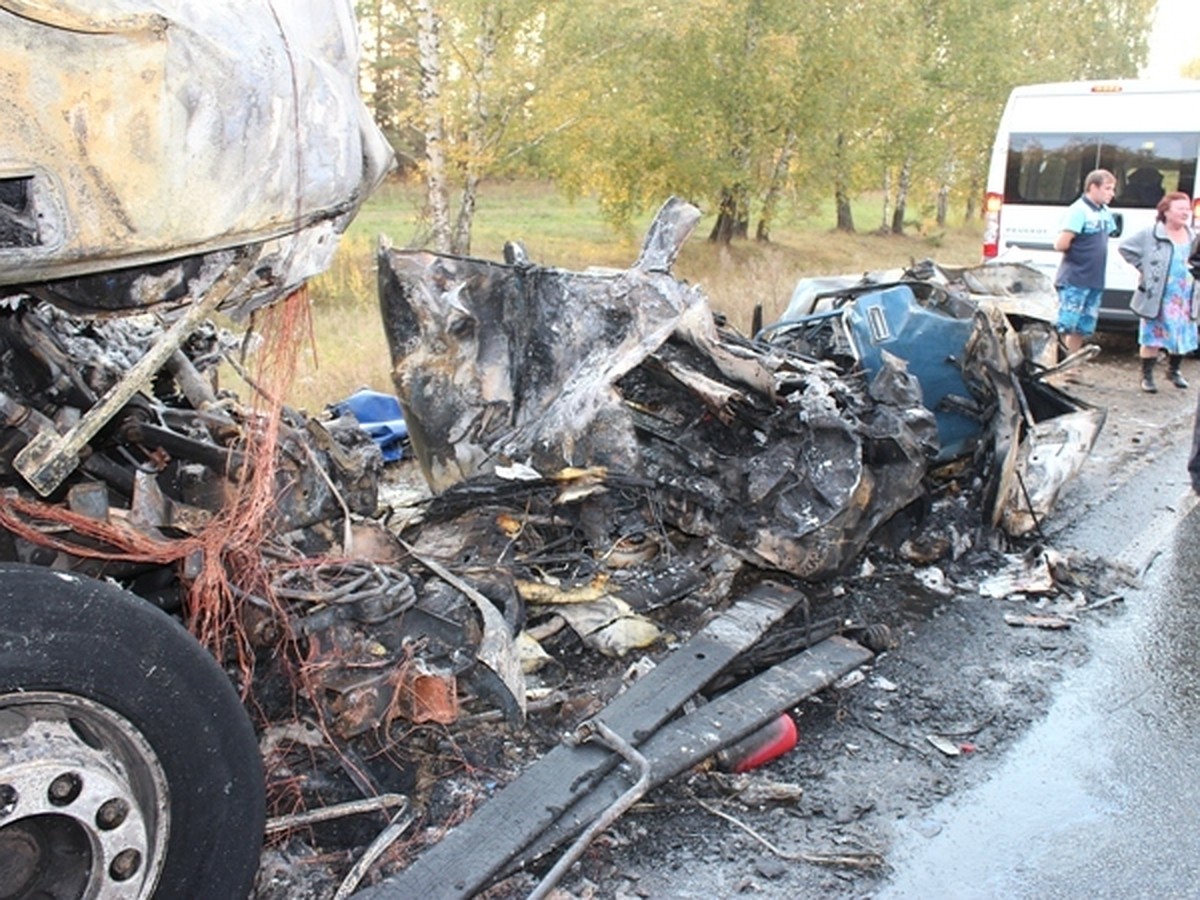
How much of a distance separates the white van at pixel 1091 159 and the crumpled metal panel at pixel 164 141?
925 centimetres

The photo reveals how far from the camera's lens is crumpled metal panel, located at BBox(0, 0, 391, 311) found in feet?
6.46

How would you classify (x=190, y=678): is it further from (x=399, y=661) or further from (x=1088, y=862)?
(x=1088, y=862)

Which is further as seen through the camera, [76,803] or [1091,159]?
[1091,159]

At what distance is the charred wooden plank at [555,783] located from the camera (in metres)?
2.75

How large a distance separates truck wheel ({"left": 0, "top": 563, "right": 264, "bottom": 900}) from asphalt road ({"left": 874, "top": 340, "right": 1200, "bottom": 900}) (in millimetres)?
1844

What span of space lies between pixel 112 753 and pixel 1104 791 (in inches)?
120

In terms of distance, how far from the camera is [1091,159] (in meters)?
10.8

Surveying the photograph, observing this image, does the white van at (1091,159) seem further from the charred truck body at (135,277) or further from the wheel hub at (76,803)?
the wheel hub at (76,803)

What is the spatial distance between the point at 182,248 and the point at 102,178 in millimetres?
214

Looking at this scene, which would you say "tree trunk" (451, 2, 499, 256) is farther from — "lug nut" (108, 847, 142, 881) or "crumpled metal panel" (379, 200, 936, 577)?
"lug nut" (108, 847, 142, 881)

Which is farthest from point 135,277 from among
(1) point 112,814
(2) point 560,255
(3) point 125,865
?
(2) point 560,255

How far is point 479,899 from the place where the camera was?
9.17 ft

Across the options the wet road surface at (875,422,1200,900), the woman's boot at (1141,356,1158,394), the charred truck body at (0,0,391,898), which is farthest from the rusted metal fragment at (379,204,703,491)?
the woman's boot at (1141,356,1158,394)

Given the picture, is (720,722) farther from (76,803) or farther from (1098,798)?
(76,803)
